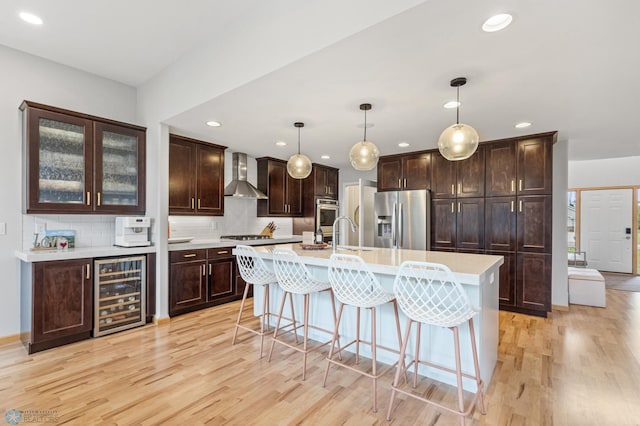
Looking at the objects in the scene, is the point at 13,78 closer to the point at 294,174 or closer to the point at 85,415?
the point at 294,174

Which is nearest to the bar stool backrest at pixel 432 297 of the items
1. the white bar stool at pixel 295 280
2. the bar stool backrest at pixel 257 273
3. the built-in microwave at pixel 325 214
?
the white bar stool at pixel 295 280

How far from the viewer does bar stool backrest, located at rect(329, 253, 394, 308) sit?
2.22 metres

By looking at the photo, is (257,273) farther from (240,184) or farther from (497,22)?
(497,22)

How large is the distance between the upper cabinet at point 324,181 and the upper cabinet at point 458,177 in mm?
2310

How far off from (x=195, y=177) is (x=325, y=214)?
2772 millimetres

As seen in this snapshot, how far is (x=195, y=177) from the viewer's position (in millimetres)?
4473

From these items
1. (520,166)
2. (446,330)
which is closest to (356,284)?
(446,330)

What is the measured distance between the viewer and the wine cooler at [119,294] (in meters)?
3.30

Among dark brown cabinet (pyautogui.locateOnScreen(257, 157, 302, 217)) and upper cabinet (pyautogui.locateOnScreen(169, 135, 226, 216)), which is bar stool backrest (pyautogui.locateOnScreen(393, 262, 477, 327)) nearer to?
upper cabinet (pyautogui.locateOnScreen(169, 135, 226, 216))

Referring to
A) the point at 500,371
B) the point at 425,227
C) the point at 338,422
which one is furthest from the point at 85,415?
the point at 425,227

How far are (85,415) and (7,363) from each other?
139cm

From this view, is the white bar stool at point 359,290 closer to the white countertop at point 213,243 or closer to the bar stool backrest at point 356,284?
the bar stool backrest at point 356,284

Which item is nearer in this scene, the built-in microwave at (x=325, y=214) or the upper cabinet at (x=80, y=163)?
the upper cabinet at (x=80, y=163)

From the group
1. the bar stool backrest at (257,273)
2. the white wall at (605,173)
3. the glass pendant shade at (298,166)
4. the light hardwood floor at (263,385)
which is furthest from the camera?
the white wall at (605,173)
